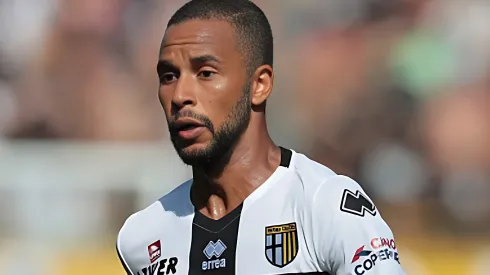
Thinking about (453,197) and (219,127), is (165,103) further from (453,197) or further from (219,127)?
(453,197)

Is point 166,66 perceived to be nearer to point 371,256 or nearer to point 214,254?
point 214,254

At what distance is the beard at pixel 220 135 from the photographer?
3150mm

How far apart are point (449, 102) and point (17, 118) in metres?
3.43

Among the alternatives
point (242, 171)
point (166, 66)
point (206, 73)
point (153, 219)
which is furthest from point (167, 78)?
point (153, 219)

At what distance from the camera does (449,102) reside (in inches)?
285

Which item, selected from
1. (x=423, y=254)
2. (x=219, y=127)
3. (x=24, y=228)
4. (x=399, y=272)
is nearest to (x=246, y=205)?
(x=219, y=127)

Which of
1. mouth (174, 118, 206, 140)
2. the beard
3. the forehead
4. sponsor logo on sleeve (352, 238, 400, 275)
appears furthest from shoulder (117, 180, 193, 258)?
sponsor logo on sleeve (352, 238, 400, 275)

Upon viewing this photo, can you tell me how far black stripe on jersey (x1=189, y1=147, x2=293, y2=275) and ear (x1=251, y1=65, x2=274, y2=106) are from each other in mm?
234

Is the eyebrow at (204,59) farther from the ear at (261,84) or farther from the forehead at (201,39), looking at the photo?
the ear at (261,84)

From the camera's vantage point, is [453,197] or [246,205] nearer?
[246,205]

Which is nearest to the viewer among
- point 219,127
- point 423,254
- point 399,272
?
point 399,272

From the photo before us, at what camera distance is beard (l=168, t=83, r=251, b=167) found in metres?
3.15

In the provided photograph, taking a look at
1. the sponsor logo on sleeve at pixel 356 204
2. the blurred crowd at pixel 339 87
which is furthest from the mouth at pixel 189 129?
the blurred crowd at pixel 339 87

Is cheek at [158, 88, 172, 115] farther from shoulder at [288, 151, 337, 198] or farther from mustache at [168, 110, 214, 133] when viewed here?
shoulder at [288, 151, 337, 198]
